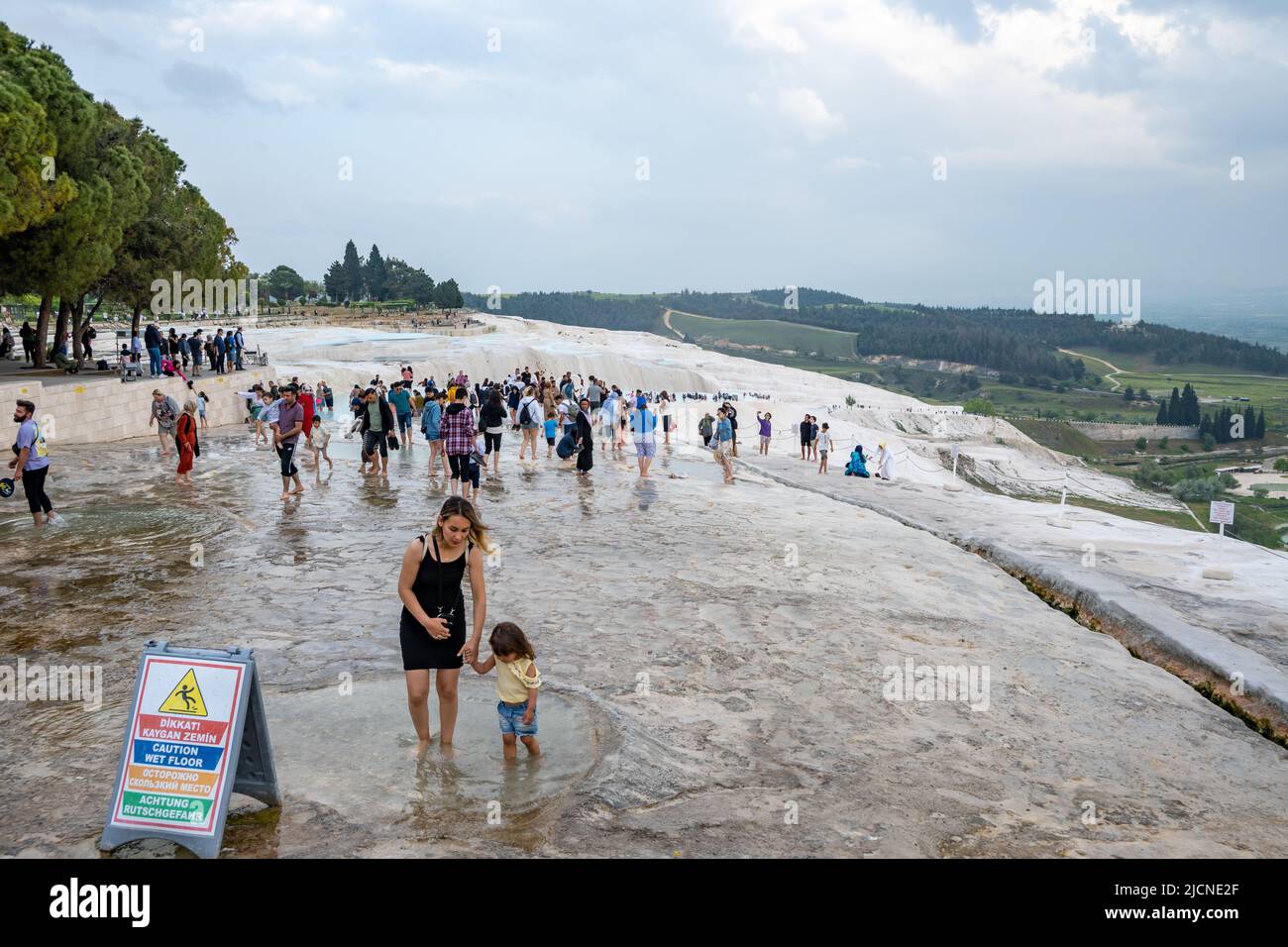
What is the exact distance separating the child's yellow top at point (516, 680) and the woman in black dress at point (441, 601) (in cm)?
22

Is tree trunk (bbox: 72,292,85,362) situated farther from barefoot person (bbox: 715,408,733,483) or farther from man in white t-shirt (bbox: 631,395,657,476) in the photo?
barefoot person (bbox: 715,408,733,483)

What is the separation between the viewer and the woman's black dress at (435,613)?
533cm

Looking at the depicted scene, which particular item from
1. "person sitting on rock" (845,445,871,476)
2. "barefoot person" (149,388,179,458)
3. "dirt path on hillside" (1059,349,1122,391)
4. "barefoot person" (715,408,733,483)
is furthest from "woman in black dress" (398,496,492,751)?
"dirt path on hillside" (1059,349,1122,391)

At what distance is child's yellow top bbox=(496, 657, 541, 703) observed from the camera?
544cm

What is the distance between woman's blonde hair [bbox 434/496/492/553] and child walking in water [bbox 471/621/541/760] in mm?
489

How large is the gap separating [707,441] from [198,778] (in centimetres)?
2116

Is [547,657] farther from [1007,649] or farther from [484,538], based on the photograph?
[1007,649]

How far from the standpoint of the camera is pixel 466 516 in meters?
5.32

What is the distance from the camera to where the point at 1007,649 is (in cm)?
898

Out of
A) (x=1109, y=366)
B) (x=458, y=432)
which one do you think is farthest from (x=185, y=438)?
(x=1109, y=366)

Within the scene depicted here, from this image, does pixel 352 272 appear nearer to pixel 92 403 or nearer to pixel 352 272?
pixel 352 272
